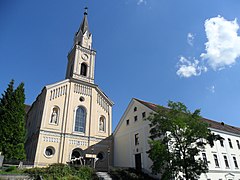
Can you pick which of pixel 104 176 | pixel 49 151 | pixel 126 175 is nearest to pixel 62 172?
pixel 104 176

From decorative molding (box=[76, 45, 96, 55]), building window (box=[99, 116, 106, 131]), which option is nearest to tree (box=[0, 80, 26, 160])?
building window (box=[99, 116, 106, 131])

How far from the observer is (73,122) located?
3106 centimetres

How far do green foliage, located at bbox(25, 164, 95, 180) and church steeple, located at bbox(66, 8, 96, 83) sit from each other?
18.7 metres

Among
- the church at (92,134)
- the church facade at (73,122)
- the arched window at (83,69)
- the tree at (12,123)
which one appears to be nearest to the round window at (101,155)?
the church facade at (73,122)

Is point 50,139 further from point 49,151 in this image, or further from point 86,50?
point 86,50

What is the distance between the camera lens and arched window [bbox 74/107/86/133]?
31.6 meters

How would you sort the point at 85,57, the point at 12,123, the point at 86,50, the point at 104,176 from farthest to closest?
1. the point at 86,50
2. the point at 85,57
3. the point at 12,123
4. the point at 104,176

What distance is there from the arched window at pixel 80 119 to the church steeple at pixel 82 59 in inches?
264

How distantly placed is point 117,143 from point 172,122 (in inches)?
617

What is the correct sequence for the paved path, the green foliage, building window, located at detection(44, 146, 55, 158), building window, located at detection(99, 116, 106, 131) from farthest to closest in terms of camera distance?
1. building window, located at detection(99, 116, 106, 131)
2. building window, located at detection(44, 146, 55, 158)
3. the paved path
4. the green foliage

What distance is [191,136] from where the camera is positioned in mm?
18828

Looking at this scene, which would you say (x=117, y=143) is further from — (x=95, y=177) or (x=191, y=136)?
(x=191, y=136)

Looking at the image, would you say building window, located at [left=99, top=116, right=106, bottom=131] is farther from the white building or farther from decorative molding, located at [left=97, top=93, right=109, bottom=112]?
the white building

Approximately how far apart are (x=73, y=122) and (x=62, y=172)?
38.7 feet
